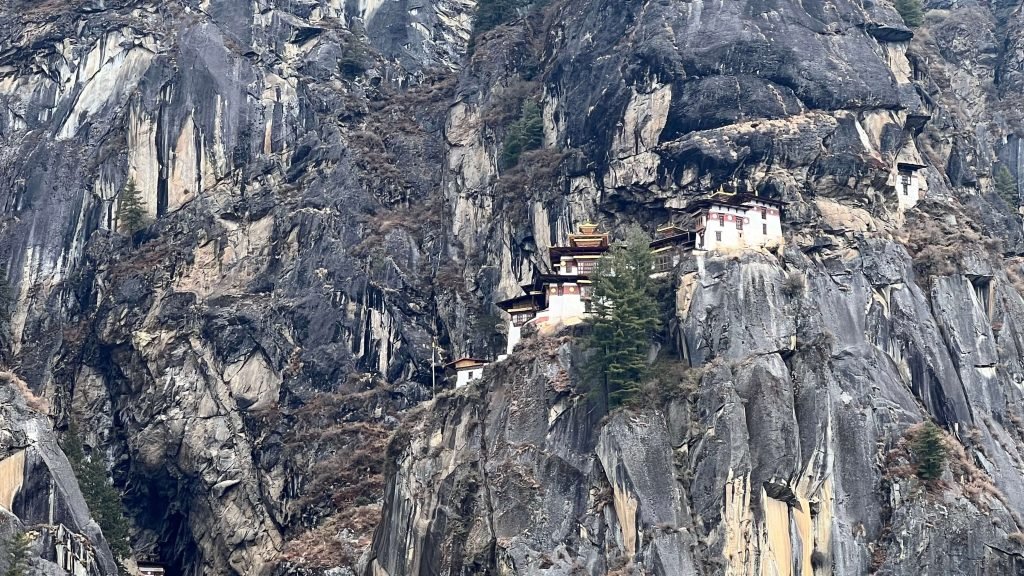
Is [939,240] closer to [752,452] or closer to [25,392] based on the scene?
[752,452]

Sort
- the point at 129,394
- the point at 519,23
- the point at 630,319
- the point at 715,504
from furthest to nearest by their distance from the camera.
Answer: the point at 519,23
the point at 129,394
the point at 630,319
the point at 715,504

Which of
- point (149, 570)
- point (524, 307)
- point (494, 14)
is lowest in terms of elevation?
point (149, 570)

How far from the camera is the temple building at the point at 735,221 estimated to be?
96.3m

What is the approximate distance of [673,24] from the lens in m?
111

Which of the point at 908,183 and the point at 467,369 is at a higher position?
the point at 908,183

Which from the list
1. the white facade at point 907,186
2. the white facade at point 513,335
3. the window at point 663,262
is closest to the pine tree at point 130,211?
the white facade at point 513,335

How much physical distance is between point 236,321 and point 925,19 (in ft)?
180

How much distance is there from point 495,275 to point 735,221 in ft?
65.7

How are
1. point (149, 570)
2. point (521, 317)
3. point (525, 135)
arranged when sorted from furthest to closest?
1. point (525, 135)
2. point (149, 570)
3. point (521, 317)

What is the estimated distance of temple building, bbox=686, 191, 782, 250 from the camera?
96312 millimetres

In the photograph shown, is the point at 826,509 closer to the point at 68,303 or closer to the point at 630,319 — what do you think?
the point at 630,319

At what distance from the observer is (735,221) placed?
97188mm

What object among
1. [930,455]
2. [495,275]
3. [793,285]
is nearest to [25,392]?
[495,275]

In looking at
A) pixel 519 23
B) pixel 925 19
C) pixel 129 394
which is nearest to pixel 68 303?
pixel 129 394
